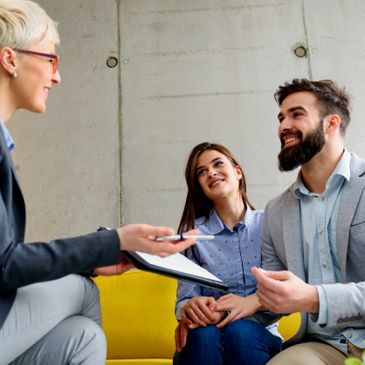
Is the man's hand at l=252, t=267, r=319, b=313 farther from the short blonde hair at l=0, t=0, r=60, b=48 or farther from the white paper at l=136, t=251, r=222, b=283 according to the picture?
the short blonde hair at l=0, t=0, r=60, b=48

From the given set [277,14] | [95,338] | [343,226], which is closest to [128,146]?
[277,14]

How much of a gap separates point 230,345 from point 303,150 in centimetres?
74

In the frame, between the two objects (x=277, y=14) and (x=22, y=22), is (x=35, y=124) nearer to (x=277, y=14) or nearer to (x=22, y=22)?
(x=277, y=14)

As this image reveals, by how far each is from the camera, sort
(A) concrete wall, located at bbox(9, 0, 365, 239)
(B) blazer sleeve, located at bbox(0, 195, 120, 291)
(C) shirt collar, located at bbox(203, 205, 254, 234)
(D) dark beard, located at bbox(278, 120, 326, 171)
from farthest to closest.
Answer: (A) concrete wall, located at bbox(9, 0, 365, 239), (C) shirt collar, located at bbox(203, 205, 254, 234), (D) dark beard, located at bbox(278, 120, 326, 171), (B) blazer sleeve, located at bbox(0, 195, 120, 291)

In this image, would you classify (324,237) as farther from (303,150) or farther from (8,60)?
(8,60)

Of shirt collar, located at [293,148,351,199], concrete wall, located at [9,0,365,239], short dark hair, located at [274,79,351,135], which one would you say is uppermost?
concrete wall, located at [9,0,365,239]

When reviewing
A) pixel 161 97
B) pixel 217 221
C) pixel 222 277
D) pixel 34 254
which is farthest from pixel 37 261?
pixel 161 97

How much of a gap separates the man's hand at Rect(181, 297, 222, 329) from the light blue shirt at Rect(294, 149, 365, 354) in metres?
0.32

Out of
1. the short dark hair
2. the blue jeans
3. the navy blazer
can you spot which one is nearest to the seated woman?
the blue jeans

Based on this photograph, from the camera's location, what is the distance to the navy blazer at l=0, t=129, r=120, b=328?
1.15 m

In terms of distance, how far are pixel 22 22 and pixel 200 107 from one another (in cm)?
218

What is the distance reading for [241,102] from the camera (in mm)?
3502

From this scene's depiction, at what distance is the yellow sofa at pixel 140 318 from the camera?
2.42 m

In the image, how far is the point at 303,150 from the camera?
6.20 ft
